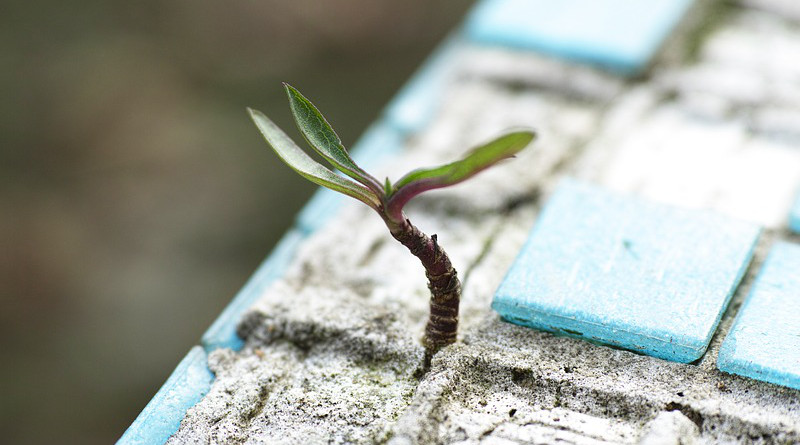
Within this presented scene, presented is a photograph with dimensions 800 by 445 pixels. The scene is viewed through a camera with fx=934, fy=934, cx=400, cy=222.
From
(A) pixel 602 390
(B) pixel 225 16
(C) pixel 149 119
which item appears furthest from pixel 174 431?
(B) pixel 225 16

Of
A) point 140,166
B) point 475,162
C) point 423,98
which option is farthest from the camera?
point 140,166

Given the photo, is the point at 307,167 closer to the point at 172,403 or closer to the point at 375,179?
the point at 375,179

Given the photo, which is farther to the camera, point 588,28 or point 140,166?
point 140,166

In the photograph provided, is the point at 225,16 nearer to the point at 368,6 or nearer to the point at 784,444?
the point at 368,6

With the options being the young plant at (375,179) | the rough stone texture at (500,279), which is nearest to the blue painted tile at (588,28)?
the rough stone texture at (500,279)

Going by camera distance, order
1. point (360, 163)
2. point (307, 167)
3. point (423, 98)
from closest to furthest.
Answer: point (307, 167) → point (360, 163) → point (423, 98)

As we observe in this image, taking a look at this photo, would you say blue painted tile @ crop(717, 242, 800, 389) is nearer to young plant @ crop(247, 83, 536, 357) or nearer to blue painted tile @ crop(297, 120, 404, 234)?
young plant @ crop(247, 83, 536, 357)

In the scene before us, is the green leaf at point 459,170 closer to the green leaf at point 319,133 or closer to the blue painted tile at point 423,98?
the green leaf at point 319,133

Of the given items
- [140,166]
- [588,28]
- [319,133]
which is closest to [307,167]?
→ [319,133]
